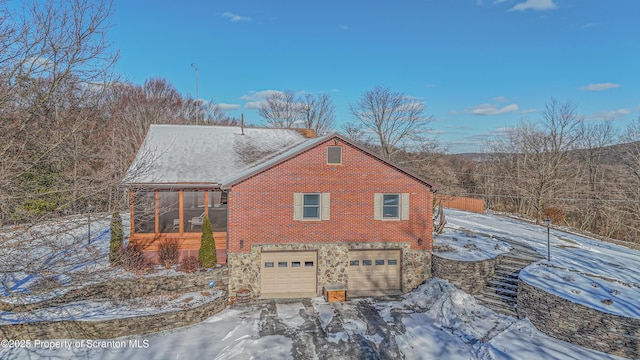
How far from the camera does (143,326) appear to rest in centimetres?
1056

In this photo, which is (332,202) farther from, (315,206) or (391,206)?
(391,206)

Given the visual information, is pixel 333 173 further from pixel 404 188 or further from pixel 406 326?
A: pixel 406 326

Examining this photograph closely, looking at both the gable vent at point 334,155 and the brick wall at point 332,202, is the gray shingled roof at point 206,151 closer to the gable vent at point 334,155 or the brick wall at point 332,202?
the brick wall at point 332,202

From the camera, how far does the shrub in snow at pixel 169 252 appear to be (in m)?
13.8

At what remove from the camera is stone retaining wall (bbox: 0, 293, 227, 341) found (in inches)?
385

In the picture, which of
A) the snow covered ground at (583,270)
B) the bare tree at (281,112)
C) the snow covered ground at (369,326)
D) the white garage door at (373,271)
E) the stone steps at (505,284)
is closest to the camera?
the snow covered ground at (369,326)

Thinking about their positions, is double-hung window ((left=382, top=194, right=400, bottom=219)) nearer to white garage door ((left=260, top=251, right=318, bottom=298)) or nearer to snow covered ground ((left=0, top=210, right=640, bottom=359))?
snow covered ground ((left=0, top=210, right=640, bottom=359))

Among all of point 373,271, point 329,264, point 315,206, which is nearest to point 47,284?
point 315,206

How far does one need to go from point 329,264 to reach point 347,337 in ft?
11.7

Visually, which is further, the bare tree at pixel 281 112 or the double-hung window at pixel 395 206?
the bare tree at pixel 281 112

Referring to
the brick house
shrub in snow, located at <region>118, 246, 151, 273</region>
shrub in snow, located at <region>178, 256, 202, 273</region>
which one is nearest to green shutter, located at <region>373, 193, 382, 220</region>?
the brick house

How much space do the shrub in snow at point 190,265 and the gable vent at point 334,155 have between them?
6590mm

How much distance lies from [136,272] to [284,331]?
19.7ft

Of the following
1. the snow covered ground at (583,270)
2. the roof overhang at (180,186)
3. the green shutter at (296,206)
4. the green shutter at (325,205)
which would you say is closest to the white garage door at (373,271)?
the green shutter at (325,205)
